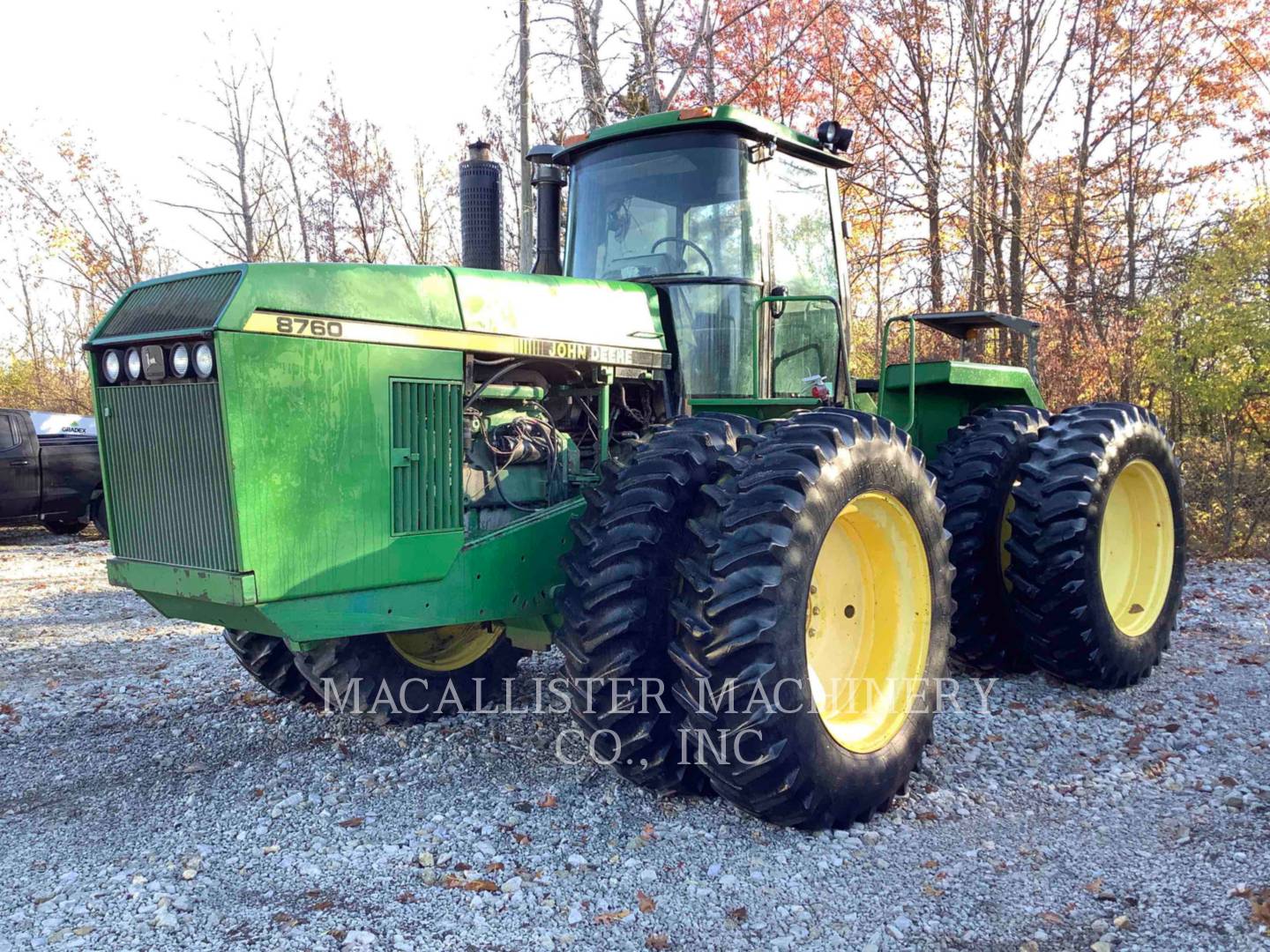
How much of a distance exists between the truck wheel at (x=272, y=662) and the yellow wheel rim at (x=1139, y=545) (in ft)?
14.1

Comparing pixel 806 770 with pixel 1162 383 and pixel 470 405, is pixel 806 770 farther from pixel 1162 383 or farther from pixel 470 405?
pixel 1162 383

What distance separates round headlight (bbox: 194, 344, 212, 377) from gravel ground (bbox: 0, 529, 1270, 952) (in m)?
1.62

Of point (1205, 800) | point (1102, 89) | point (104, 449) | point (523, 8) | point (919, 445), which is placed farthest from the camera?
point (1102, 89)

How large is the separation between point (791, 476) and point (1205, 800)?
2.05 metres

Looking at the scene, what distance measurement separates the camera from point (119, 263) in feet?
72.2

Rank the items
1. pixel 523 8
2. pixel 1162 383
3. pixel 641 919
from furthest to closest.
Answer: pixel 523 8, pixel 1162 383, pixel 641 919

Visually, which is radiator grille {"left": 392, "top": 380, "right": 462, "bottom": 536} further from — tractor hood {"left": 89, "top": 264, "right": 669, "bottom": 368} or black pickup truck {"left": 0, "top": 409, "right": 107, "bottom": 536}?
black pickup truck {"left": 0, "top": 409, "right": 107, "bottom": 536}

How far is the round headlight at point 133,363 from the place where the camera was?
10.7 feet

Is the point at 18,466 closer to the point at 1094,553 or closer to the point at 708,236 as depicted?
the point at 708,236

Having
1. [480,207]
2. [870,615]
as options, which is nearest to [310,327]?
[480,207]

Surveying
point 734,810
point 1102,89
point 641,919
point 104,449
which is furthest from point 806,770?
point 1102,89

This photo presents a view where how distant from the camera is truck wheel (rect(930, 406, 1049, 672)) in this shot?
5090 millimetres

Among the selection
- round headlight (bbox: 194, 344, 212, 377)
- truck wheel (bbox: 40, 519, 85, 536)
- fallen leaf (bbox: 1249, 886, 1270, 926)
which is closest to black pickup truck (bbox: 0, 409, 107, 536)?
truck wheel (bbox: 40, 519, 85, 536)

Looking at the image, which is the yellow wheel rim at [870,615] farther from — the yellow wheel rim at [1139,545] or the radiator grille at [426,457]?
the yellow wheel rim at [1139,545]
